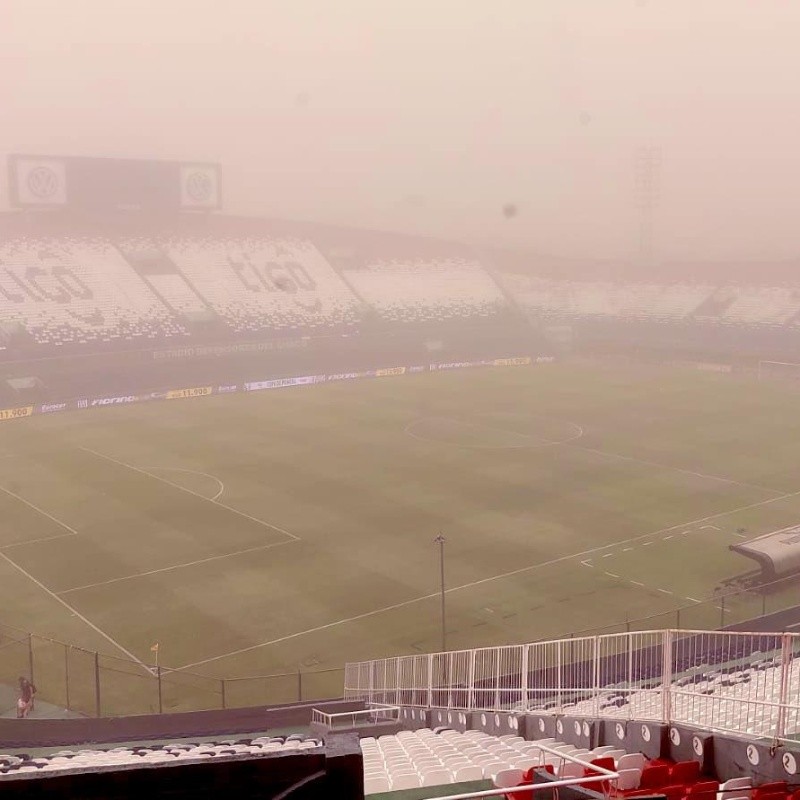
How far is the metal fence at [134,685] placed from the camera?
2527 centimetres

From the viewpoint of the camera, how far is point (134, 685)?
26.4 meters

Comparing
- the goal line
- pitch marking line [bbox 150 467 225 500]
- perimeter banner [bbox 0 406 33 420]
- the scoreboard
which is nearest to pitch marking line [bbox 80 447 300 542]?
pitch marking line [bbox 150 467 225 500]

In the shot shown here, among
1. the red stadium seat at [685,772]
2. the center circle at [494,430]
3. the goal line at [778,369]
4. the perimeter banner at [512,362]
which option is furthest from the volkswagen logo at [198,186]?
the red stadium seat at [685,772]

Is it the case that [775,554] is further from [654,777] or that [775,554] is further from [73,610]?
[654,777]

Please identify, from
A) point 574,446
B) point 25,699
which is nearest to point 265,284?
point 574,446

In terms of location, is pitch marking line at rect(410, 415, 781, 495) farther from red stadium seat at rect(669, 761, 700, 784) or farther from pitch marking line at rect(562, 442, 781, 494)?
red stadium seat at rect(669, 761, 700, 784)

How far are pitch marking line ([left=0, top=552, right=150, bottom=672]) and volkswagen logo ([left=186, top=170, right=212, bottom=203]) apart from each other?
7249 centimetres

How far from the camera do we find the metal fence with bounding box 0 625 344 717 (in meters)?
25.3

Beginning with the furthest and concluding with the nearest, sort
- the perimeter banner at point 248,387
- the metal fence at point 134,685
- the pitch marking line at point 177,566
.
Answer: the perimeter banner at point 248,387 < the pitch marking line at point 177,566 < the metal fence at point 134,685

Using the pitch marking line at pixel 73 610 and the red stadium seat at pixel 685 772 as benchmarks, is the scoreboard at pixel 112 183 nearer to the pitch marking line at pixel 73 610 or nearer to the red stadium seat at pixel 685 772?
the pitch marking line at pixel 73 610

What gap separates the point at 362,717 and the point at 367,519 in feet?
63.2

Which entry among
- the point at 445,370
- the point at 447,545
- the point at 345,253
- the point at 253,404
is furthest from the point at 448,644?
the point at 345,253

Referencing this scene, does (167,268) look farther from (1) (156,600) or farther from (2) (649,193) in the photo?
(1) (156,600)

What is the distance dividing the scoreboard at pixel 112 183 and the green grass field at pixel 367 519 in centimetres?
3538
